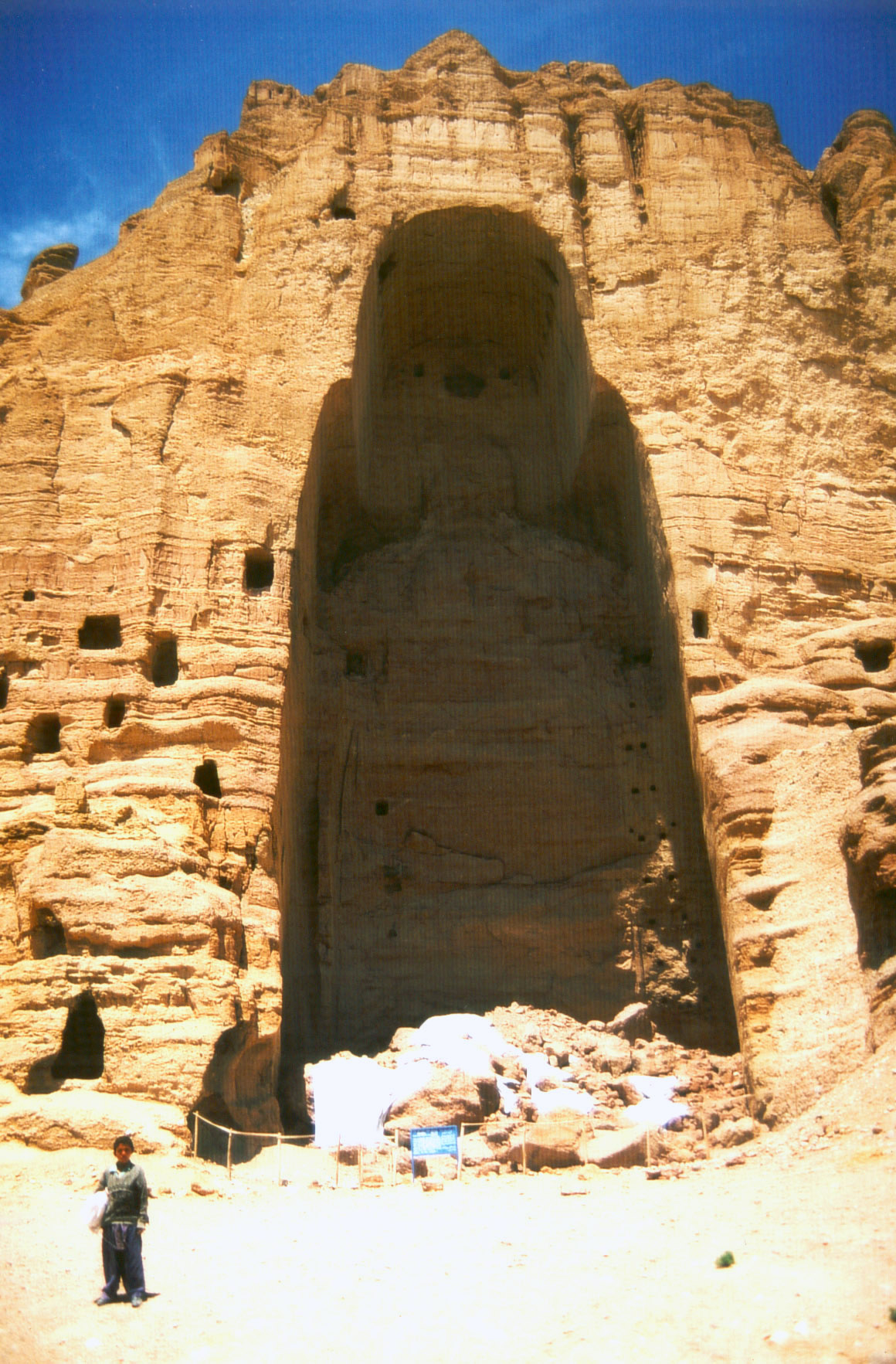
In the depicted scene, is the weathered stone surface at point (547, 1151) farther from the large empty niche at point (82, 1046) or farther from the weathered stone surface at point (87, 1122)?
the large empty niche at point (82, 1046)

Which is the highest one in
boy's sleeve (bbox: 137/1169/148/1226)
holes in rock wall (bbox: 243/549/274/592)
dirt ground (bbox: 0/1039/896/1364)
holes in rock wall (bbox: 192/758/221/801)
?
holes in rock wall (bbox: 243/549/274/592)

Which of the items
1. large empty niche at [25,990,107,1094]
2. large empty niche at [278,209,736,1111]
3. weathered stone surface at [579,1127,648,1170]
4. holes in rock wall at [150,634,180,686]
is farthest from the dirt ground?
holes in rock wall at [150,634,180,686]

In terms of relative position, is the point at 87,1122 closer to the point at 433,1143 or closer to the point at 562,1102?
the point at 433,1143

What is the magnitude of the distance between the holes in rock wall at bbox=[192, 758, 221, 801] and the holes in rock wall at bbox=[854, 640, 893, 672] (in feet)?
21.4

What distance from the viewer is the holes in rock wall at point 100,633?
42.0 feet

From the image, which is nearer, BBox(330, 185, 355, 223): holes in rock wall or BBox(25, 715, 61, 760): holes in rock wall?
BBox(25, 715, 61, 760): holes in rock wall

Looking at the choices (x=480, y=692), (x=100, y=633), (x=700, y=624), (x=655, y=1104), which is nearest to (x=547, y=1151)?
(x=655, y=1104)

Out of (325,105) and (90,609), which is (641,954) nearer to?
(90,609)

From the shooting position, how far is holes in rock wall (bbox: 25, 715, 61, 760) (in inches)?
479

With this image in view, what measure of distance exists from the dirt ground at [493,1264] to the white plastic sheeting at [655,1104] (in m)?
1.81

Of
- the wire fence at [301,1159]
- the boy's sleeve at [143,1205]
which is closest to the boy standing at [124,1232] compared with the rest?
the boy's sleeve at [143,1205]

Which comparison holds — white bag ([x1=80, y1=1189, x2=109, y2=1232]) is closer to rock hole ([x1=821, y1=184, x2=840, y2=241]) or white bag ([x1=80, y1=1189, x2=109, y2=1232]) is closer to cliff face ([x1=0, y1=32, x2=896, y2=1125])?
cliff face ([x1=0, y1=32, x2=896, y2=1125])

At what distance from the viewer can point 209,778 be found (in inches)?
473

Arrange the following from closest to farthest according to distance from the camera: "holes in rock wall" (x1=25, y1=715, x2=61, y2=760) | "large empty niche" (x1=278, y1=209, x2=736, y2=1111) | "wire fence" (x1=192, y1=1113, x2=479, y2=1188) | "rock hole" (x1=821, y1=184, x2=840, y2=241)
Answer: "wire fence" (x1=192, y1=1113, x2=479, y2=1188) → "holes in rock wall" (x1=25, y1=715, x2=61, y2=760) → "large empty niche" (x1=278, y1=209, x2=736, y2=1111) → "rock hole" (x1=821, y1=184, x2=840, y2=241)
